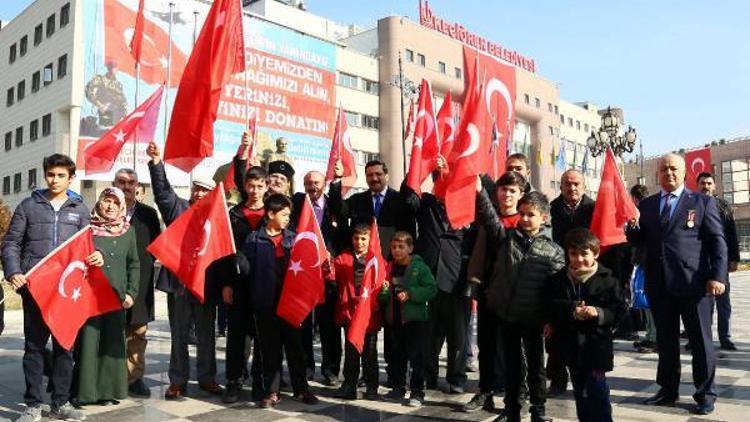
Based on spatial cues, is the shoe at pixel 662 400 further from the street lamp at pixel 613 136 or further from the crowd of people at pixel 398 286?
the street lamp at pixel 613 136

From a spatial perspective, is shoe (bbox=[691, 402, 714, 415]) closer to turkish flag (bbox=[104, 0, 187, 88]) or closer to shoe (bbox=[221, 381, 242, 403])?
Answer: shoe (bbox=[221, 381, 242, 403])

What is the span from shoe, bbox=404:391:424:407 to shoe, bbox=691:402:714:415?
6.61 feet

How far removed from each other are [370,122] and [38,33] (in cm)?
2049

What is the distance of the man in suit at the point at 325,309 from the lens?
593 centimetres

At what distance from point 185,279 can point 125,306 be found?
1.87ft

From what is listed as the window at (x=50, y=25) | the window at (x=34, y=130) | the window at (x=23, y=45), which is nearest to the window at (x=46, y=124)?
the window at (x=34, y=130)

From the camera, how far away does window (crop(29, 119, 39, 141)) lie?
3388 cm

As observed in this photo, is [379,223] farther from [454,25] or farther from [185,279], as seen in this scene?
[454,25]

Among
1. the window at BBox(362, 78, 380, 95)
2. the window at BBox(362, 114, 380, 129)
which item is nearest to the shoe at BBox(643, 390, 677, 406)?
the window at BBox(362, 114, 380, 129)

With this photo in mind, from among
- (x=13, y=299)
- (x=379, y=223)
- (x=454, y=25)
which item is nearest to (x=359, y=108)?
(x=454, y=25)

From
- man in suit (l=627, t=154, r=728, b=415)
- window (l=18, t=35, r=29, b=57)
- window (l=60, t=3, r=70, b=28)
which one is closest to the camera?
man in suit (l=627, t=154, r=728, b=415)

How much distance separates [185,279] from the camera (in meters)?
5.08

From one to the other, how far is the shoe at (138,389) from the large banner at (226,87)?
784 inches

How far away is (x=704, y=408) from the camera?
15.1 feet
